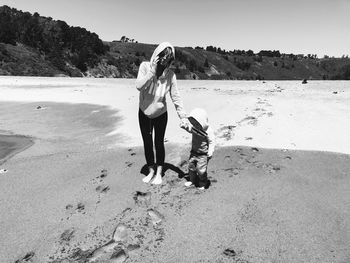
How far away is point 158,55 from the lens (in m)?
4.68

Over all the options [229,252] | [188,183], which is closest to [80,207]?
[188,183]

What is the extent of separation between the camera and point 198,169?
4.89 m

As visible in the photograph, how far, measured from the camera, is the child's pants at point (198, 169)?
488 cm

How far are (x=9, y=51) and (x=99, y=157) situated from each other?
49323mm

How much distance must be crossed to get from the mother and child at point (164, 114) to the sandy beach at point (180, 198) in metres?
0.33

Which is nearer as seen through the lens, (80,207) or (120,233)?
(120,233)

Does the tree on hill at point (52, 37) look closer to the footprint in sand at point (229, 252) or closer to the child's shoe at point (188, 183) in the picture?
the child's shoe at point (188, 183)

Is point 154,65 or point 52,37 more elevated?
point 52,37

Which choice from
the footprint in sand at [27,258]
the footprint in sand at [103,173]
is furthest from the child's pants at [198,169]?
the footprint in sand at [27,258]

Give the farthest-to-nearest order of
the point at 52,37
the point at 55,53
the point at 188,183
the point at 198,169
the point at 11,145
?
the point at 52,37 → the point at 55,53 → the point at 11,145 → the point at 188,183 → the point at 198,169

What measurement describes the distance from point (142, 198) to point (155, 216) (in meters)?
0.56

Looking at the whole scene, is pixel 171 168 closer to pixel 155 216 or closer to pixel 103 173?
pixel 103 173

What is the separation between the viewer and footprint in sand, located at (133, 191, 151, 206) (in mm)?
4642

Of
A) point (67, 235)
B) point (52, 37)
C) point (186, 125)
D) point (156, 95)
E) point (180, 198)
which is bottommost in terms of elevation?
point (67, 235)
